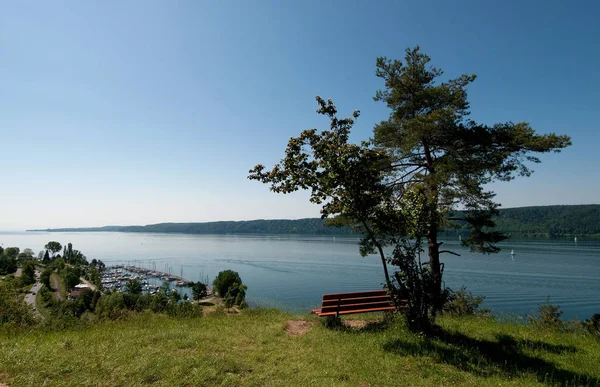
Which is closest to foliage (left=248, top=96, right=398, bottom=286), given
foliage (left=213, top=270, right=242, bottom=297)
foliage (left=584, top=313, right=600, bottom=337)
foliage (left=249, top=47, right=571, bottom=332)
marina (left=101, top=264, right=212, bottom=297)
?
foliage (left=249, top=47, right=571, bottom=332)

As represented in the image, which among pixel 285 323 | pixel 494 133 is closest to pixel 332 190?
pixel 285 323

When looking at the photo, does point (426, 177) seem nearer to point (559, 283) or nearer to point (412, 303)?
point (412, 303)

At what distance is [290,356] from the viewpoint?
564 centimetres

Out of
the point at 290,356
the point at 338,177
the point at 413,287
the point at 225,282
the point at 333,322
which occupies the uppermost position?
the point at 338,177

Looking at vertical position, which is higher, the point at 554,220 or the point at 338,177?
the point at 338,177

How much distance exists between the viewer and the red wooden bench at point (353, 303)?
341 inches

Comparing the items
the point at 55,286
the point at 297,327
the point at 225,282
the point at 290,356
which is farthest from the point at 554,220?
the point at 55,286

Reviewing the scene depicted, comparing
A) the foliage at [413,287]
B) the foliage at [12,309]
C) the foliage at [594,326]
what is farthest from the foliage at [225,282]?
the foliage at [594,326]

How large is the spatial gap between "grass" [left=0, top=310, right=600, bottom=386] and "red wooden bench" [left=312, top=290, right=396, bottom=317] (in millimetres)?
838

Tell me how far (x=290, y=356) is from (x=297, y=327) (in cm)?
261

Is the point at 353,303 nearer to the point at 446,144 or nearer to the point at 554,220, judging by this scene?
the point at 446,144

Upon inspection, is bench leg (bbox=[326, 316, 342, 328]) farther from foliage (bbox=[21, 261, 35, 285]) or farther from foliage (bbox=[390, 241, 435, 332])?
foliage (bbox=[21, 261, 35, 285])

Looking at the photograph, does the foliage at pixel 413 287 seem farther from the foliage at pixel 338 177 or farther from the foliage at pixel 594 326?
the foliage at pixel 594 326

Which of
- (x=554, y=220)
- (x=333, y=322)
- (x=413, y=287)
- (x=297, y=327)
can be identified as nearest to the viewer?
(x=413, y=287)
